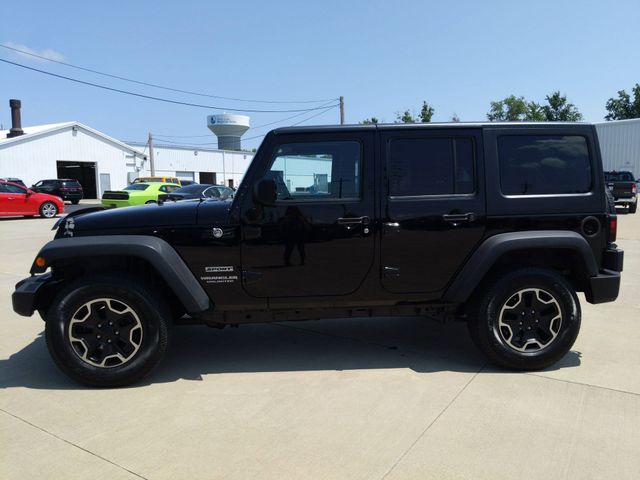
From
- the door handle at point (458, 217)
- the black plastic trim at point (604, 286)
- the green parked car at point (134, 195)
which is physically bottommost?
the black plastic trim at point (604, 286)

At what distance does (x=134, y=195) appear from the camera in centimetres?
1869

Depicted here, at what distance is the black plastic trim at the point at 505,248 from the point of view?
349 centimetres

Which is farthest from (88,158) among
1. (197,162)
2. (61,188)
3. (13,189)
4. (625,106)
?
(625,106)

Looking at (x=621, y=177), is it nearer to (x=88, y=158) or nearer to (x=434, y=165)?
(x=434, y=165)

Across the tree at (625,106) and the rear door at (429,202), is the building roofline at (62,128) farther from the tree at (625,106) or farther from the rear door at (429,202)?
the tree at (625,106)

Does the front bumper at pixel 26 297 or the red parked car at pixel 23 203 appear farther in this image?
the red parked car at pixel 23 203

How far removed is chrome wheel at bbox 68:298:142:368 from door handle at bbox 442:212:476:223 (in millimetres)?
2355

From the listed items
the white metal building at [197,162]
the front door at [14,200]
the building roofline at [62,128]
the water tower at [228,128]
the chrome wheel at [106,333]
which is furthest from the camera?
the water tower at [228,128]

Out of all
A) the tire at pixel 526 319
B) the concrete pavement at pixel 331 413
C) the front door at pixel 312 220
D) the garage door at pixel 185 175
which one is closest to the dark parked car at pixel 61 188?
the garage door at pixel 185 175

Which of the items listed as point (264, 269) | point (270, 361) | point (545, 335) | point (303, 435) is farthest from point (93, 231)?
point (545, 335)

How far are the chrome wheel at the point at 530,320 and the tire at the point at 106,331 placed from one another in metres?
2.56

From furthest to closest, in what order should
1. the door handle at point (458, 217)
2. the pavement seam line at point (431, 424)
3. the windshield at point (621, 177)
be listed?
the windshield at point (621, 177) < the door handle at point (458, 217) < the pavement seam line at point (431, 424)

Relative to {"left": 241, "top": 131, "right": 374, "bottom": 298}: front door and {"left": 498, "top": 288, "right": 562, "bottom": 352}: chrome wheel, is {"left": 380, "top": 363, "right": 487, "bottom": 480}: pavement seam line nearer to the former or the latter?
{"left": 498, "top": 288, "right": 562, "bottom": 352}: chrome wheel

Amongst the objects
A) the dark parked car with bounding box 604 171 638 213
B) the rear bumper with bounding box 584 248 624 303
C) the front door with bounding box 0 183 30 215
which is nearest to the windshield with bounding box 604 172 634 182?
the dark parked car with bounding box 604 171 638 213
